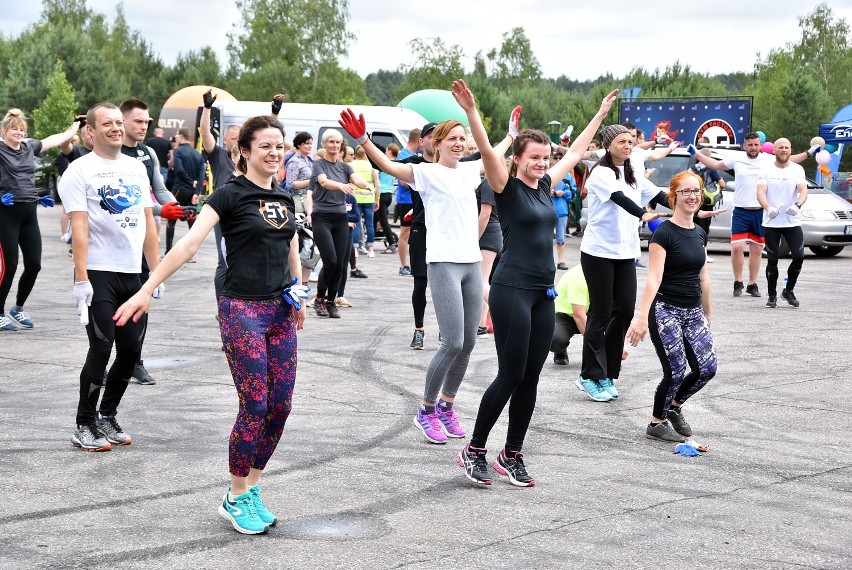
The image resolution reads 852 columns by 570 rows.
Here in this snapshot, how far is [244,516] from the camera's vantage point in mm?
4812

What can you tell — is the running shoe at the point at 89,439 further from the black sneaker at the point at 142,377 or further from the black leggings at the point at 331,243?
the black leggings at the point at 331,243

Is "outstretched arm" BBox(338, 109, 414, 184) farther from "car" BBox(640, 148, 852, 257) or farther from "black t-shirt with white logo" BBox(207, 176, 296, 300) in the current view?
"car" BBox(640, 148, 852, 257)

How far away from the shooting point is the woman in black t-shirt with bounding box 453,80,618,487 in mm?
5695

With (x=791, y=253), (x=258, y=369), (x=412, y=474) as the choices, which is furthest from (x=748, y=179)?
(x=258, y=369)

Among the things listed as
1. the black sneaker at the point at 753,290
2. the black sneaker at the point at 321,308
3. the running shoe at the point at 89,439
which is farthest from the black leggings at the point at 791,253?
the running shoe at the point at 89,439

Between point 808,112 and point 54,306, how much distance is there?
44315 millimetres

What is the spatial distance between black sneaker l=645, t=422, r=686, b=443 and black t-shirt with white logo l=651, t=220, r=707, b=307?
0.74 meters

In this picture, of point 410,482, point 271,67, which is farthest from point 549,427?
point 271,67

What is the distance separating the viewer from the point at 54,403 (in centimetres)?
743

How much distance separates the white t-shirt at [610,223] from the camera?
311 inches

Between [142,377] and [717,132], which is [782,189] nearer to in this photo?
[142,377]

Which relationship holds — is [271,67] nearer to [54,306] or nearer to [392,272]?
[392,272]

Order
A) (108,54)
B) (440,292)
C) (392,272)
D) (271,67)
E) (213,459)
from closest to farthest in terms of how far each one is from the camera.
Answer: (213,459) → (440,292) → (392,272) → (271,67) → (108,54)

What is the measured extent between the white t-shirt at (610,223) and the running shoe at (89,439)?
3616 mm
